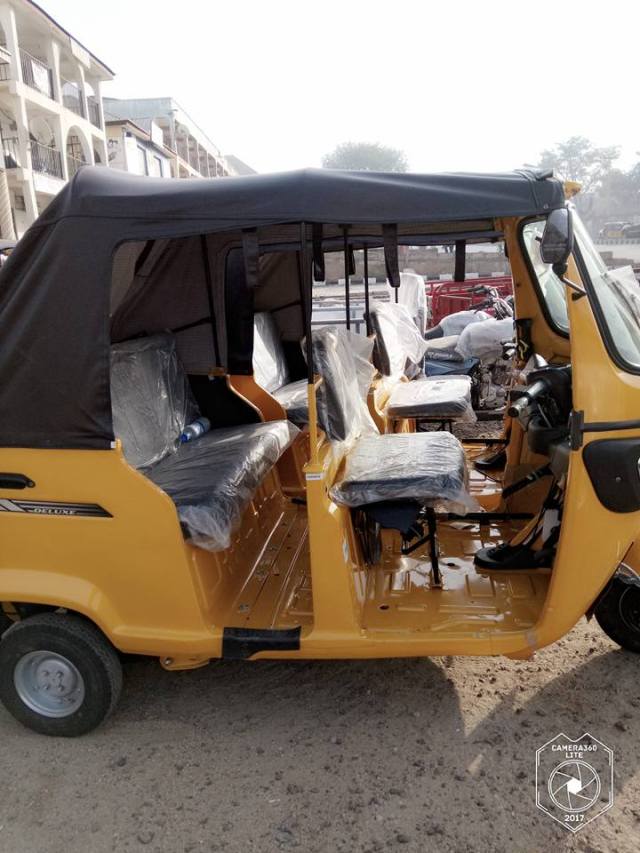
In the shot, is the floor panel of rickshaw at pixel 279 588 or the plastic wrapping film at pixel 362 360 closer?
the floor panel of rickshaw at pixel 279 588

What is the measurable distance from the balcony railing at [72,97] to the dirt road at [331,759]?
29705mm

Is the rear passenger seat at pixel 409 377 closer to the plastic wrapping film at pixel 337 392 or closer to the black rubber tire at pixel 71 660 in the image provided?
the plastic wrapping film at pixel 337 392

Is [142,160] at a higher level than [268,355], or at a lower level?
higher

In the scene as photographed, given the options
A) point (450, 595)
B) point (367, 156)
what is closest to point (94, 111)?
point (450, 595)

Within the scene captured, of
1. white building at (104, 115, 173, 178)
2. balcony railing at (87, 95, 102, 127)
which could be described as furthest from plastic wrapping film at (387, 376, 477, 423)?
balcony railing at (87, 95, 102, 127)

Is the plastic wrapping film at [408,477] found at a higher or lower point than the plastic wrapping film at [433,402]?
higher

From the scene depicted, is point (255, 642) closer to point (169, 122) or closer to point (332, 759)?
point (332, 759)

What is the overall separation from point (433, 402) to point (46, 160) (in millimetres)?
24651

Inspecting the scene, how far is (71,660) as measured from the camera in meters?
3.03

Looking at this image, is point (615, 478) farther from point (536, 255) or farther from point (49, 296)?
point (49, 296)

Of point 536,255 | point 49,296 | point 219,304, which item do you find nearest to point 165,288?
point 219,304

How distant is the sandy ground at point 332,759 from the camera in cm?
251

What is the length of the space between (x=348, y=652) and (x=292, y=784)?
1.87ft

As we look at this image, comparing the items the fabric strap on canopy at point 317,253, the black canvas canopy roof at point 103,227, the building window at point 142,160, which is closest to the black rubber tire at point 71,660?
the black canvas canopy roof at point 103,227
